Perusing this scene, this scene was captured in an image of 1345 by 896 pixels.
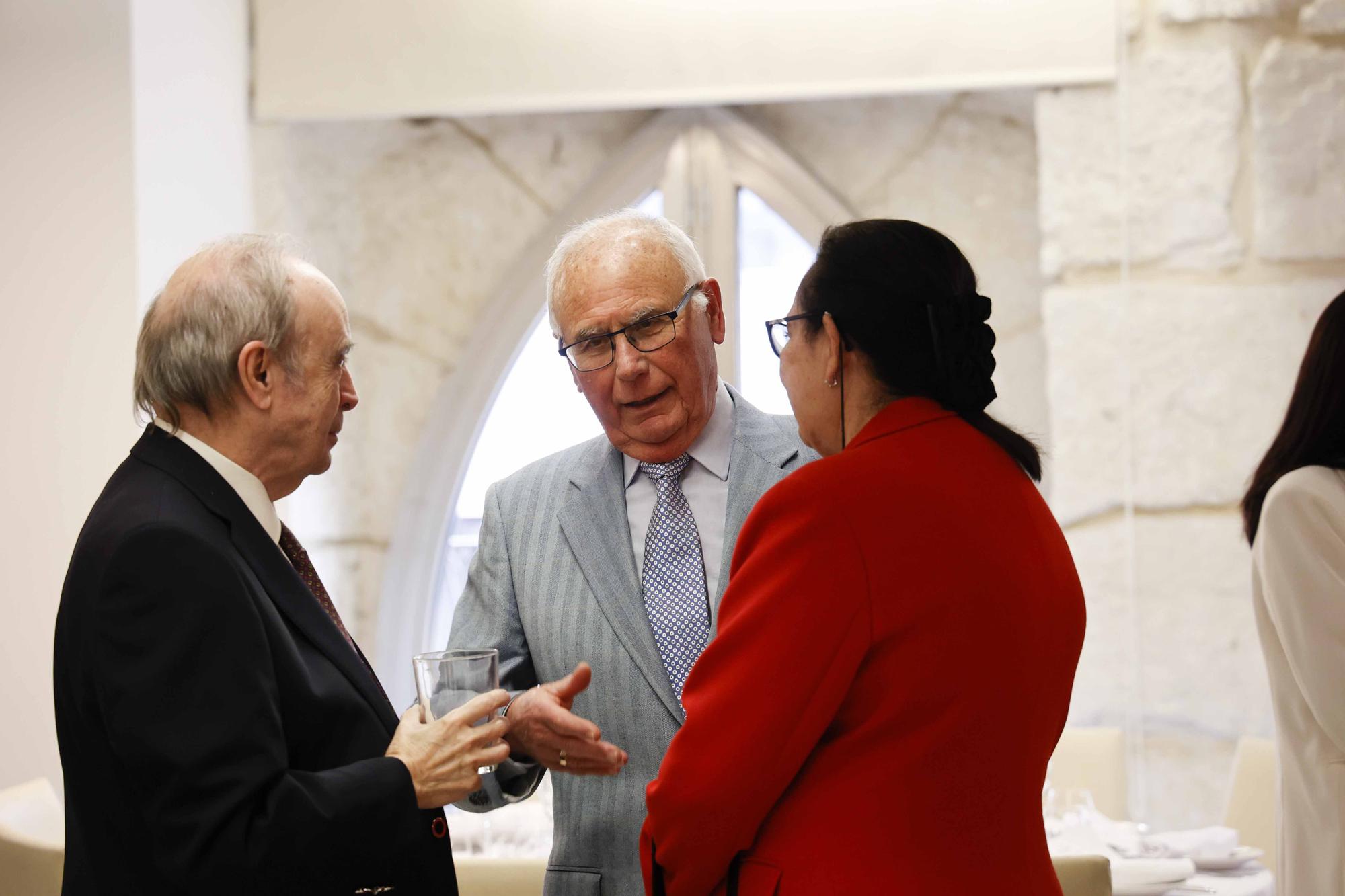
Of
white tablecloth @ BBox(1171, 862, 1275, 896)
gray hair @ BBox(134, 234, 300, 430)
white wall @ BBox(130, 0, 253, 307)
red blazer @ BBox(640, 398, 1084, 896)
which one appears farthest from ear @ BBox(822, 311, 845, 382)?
white wall @ BBox(130, 0, 253, 307)

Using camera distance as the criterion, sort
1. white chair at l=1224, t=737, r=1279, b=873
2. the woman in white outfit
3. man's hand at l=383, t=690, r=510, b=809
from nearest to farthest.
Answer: man's hand at l=383, t=690, r=510, b=809 → the woman in white outfit → white chair at l=1224, t=737, r=1279, b=873

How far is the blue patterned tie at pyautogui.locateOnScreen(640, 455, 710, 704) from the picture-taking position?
1.80 metres

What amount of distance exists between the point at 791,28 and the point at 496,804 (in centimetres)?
274

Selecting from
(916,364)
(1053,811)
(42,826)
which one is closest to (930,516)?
(916,364)

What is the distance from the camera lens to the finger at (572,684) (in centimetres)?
159

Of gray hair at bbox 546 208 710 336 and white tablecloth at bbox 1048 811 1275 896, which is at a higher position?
gray hair at bbox 546 208 710 336

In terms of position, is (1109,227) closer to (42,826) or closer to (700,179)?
(700,179)

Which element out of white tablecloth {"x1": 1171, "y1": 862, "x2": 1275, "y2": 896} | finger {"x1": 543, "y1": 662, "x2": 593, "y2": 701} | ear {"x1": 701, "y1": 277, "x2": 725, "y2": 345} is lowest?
white tablecloth {"x1": 1171, "y1": 862, "x2": 1275, "y2": 896}

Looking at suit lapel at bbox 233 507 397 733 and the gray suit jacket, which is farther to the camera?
the gray suit jacket

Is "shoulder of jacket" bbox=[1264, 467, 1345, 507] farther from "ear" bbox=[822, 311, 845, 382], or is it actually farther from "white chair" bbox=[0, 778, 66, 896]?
"white chair" bbox=[0, 778, 66, 896]

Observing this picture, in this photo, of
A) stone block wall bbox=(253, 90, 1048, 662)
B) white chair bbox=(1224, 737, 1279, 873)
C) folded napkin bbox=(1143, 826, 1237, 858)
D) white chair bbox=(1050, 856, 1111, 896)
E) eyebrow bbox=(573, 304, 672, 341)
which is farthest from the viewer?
stone block wall bbox=(253, 90, 1048, 662)

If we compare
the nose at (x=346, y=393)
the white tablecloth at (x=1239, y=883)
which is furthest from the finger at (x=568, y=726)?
the white tablecloth at (x=1239, y=883)

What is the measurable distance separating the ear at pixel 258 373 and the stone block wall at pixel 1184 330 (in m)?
2.60

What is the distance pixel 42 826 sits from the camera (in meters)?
2.73
